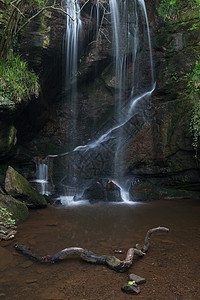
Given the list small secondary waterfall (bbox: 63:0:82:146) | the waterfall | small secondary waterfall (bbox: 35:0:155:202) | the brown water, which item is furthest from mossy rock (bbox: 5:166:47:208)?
small secondary waterfall (bbox: 63:0:82:146)

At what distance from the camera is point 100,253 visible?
3295mm

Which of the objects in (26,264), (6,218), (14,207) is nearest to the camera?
(26,264)

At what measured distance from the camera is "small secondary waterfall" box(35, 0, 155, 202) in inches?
314

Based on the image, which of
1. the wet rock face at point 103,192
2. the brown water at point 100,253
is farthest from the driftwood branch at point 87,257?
the wet rock face at point 103,192

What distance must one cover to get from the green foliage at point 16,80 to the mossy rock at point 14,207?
280 cm

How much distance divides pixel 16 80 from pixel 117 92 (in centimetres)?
480

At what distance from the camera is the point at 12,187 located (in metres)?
5.39

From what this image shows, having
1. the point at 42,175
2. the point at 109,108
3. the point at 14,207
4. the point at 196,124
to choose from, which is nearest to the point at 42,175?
the point at 42,175

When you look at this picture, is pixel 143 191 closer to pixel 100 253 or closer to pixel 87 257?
pixel 100 253

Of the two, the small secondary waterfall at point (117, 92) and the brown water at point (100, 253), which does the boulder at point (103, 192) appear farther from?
the brown water at point (100, 253)

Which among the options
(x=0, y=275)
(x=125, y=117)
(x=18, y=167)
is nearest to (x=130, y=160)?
(x=125, y=117)

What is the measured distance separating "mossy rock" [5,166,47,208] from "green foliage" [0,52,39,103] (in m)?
2.15

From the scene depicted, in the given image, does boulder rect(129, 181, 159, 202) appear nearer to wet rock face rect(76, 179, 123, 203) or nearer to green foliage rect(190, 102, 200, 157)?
wet rock face rect(76, 179, 123, 203)

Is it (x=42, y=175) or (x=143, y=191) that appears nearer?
(x=143, y=191)
